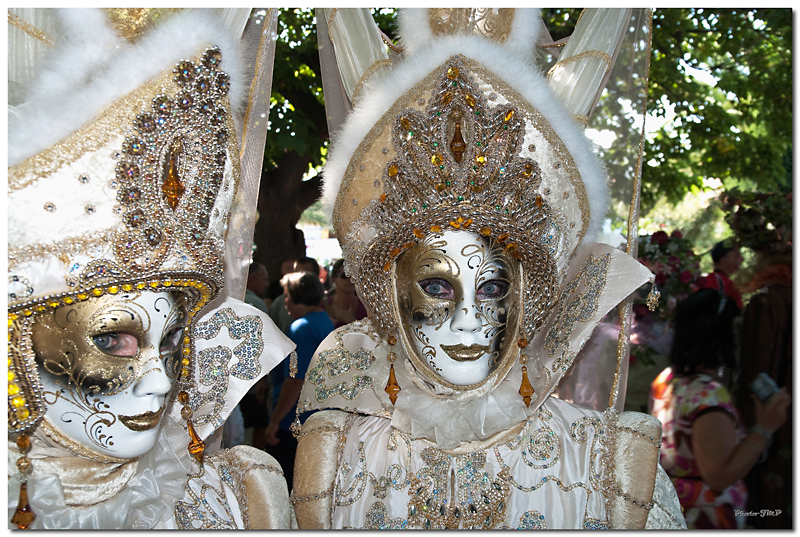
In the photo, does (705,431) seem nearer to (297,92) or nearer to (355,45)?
(355,45)

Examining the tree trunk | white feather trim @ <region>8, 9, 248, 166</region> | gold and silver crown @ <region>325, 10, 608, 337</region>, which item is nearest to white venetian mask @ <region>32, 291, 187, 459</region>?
white feather trim @ <region>8, 9, 248, 166</region>

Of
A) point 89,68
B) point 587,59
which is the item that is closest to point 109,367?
point 89,68

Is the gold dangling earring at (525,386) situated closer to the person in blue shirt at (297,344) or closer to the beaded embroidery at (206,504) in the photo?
the beaded embroidery at (206,504)

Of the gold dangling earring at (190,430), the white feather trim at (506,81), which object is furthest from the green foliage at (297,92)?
the gold dangling earring at (190,430)

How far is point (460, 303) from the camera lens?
189 cm

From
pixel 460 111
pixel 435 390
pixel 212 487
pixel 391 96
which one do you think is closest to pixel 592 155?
pixel 460 111

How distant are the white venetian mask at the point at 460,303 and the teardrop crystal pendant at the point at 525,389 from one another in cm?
10

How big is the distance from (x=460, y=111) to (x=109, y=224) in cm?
103

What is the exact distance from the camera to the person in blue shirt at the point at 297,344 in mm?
3498

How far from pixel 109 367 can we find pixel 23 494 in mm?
333

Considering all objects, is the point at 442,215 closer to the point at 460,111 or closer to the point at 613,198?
the point at 460,111

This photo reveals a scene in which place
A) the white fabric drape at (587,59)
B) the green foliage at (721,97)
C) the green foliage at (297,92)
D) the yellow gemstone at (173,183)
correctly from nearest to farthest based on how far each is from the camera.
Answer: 1. the yellow gemstone at (173,183)
2. the white fabric drape at (587,59)
3. the green foliage at (297,92)
4. the green foliage at (721,97)

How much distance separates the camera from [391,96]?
6.48 ft

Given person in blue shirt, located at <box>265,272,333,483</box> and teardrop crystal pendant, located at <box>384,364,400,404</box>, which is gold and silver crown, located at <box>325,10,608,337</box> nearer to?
teardrop crystal pendant, located at <box>384,364,400,404</box>
